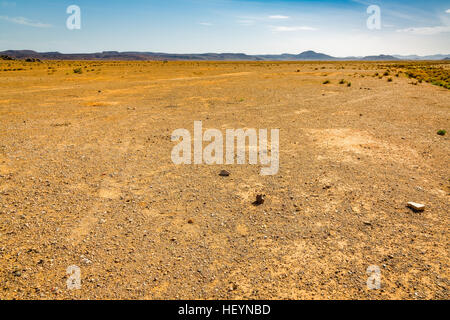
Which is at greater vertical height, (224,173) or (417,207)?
(224,173)

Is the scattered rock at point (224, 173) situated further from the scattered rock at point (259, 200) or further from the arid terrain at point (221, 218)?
the scattered rock at point (259, 200)

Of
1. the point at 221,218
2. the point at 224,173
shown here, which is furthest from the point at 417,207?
the point at 224,173

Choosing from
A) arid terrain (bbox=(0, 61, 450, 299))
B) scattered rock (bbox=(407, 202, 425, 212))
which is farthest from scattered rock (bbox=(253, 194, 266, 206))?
scattered rock (bbox=(407, 202, 425, 212))

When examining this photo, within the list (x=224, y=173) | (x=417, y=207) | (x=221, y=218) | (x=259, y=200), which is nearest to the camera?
(x=221, y=218)

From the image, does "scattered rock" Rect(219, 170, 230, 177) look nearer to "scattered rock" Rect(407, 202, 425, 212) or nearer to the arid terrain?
the arid terrain

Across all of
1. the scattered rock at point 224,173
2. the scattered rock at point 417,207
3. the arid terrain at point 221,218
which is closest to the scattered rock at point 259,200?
the arid terrain at point 221,218

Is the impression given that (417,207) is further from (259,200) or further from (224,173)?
(224,173)

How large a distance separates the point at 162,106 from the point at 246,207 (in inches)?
490

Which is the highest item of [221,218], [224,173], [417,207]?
[224,173]

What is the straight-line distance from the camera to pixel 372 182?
7.03m

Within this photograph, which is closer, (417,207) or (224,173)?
(417,207)
